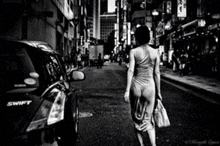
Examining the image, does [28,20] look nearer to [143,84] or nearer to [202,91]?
[202,91]

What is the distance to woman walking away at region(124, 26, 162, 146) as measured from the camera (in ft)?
12.9

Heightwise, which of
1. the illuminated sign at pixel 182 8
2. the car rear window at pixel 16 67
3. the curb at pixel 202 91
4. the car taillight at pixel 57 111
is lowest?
the curb at pixel 202 91

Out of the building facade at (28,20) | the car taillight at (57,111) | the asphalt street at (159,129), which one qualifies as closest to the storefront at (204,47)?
the asphalt street at (159,129)

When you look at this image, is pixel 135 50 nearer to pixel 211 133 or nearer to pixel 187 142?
pixel 187 142

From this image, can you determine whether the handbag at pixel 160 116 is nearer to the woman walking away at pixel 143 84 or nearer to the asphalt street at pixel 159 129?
the woman walking away at pixel 143 84

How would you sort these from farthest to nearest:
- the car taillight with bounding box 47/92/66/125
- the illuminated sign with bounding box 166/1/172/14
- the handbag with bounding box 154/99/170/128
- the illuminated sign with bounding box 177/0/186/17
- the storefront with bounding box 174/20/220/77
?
the illuminated sign with bounding box 166/1/172/14 < the illuminated sign with bounding box 177/0/186/17 < the storefront with bounding box 174/20/220/77 < the handbag with bounding box 154/99/170/128 < the car taillight with bounding box 47/92/66/125

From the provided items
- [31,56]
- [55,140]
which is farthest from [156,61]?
[55,140]

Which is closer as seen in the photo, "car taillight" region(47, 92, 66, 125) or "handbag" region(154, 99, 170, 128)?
"car taillight" region(47, 92, 66, 125)

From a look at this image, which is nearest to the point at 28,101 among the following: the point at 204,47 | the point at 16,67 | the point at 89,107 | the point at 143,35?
the point at 16,67

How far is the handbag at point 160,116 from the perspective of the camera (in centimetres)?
391

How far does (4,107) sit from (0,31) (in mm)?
15706

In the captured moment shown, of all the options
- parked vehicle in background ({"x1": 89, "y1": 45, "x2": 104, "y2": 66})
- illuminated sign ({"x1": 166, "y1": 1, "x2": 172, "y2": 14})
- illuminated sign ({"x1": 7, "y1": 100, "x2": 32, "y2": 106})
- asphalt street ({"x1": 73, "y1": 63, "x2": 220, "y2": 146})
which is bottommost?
asphalt street ({"x1": 73, "y1": 63, "x2": 220, "y2": 146})

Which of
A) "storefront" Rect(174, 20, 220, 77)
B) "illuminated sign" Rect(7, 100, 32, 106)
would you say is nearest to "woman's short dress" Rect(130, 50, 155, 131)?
"illuminated sign" Rect(7, 100, 32, 106)

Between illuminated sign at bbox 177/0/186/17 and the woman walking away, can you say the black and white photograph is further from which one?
illuminated sign at bbox 177/0/186/17
